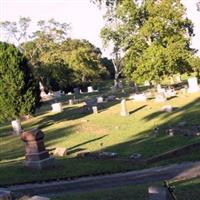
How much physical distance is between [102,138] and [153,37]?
27003 mm

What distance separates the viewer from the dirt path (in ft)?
56.3

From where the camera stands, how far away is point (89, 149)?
1025 inches

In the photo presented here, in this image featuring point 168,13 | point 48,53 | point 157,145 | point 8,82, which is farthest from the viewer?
point 48,53

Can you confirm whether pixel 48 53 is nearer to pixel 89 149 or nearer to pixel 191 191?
pixel 89 149

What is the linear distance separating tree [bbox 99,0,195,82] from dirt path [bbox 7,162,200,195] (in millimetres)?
32535

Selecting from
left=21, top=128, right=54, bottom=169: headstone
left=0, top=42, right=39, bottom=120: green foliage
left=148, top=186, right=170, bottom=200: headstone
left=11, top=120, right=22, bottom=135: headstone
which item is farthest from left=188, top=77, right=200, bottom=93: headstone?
left=148, top=186, right=170, bottom=200: headstone

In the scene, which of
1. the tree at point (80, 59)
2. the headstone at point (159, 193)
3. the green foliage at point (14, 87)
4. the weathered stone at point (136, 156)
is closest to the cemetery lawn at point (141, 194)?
the headstone at point (159, 193)

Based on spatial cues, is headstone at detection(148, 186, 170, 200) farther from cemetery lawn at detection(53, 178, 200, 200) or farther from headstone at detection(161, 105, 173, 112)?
headstone at detection(161, 105, 173, 112)

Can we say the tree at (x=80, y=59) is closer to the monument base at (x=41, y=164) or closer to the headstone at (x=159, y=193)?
the monument base at (x=41, y=164)

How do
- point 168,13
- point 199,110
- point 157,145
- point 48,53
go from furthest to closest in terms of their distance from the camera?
point 48,53 < point 168,13 < point 199,110 < point 157,145

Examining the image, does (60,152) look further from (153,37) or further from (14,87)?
(153,37)

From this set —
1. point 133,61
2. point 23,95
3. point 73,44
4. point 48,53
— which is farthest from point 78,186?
point 73,44

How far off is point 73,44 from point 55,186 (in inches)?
2476

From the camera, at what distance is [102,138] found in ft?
96.9
